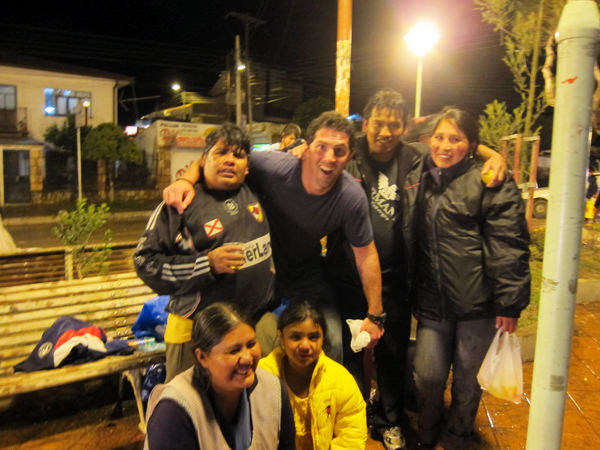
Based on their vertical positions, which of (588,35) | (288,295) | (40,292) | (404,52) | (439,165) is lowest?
(40,292)

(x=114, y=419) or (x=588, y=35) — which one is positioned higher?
(x=588, y=35)

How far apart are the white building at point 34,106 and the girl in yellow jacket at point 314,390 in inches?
855

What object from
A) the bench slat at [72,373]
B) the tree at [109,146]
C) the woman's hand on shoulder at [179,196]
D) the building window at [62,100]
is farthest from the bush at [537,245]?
the building window at [62,100]

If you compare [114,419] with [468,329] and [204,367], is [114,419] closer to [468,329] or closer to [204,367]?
[204,367]

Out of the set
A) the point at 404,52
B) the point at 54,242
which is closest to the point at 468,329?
the point at 54,242

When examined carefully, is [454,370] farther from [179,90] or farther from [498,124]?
[179,90]

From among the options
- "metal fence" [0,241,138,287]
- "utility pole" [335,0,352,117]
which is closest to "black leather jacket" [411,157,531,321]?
"utility pole" [335,0,352,117]

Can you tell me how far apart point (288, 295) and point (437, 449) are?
1.36 meters

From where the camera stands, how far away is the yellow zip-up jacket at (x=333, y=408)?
2492mm

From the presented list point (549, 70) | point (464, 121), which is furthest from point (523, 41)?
point (464, 121)

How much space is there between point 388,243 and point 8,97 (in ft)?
82.2

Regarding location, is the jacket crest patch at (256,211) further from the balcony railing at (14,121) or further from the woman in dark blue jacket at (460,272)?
the balcony railing at (14,121)

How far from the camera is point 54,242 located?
1304cm

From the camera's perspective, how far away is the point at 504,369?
2586 mm
